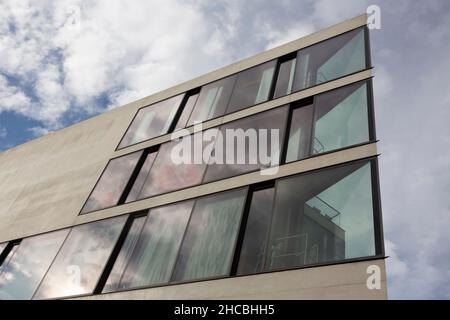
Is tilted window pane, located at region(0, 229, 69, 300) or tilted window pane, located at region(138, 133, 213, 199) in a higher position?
tilted window pane, located at region(138, 133, 213, 199)

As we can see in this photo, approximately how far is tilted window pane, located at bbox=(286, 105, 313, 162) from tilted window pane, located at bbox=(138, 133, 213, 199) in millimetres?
2804

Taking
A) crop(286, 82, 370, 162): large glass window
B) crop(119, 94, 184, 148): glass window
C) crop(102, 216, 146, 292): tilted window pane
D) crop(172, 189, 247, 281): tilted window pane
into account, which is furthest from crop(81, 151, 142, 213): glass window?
crop(286, 82, 370, 162): large glass window

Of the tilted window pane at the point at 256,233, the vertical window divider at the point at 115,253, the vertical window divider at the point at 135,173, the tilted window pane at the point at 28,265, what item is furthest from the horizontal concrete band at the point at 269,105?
the tilted window pane at the point at 28,265

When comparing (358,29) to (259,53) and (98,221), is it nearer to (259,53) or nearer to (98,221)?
(259,53)

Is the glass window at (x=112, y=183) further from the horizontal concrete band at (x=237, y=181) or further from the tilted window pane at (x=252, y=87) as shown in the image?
the tilted window pane at (x=252, y=87)

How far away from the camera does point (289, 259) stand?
8961 millimetres

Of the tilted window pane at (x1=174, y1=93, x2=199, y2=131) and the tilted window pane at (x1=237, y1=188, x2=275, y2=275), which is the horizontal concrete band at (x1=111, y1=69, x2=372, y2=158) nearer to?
the tilted window pane at (x1=174, y1=93, x2=199, y2=131)

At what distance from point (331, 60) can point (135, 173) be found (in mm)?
7654

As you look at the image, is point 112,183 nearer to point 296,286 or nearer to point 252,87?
point 252,87

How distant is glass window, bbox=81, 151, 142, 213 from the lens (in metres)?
14.4

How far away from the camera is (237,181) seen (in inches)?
458

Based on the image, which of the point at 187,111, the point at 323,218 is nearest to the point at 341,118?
the point at 323,218

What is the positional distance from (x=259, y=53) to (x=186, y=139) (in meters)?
4.65
